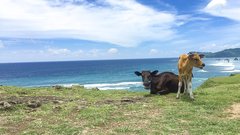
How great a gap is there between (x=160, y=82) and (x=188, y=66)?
2.84 m

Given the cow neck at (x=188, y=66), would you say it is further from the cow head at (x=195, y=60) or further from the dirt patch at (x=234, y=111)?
the dirt patch at (x=234, y=111)

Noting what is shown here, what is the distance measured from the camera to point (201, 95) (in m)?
20.1

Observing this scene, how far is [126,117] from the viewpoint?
14.3 metres

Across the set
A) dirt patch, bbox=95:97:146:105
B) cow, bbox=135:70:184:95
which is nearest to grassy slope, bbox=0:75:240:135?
dirt patch, bbox=95:97:146:105

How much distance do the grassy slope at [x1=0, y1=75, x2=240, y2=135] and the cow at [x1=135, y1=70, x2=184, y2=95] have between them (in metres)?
1.68

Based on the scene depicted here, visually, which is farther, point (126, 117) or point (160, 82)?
point (160, 82)

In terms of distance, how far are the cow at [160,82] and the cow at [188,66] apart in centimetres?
126

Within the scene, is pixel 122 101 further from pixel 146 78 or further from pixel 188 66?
pixel 188 66

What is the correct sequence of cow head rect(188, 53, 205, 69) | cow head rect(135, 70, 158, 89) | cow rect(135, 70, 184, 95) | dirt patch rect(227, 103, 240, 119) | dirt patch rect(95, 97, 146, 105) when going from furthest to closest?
1. cow rect(135, 70, 184, 95)
2. cow head rect(135, 70, 158, 89)
3. cow head rect(188, 53, 205, 69)
4. dirt patch rect(95, 97, 146, 105)
5. dirt patch rect(227, 103, 240, 119)

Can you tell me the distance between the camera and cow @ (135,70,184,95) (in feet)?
67.7

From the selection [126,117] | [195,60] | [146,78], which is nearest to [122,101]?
[146,78]

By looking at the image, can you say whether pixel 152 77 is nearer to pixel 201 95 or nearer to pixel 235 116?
pixel 201 95

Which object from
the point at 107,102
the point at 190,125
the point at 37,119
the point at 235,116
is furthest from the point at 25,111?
the point at 235,116

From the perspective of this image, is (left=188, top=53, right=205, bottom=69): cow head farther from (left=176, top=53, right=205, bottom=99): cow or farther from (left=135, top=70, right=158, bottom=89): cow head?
(left=135, top=70, right=158, bottom=89): cow head
